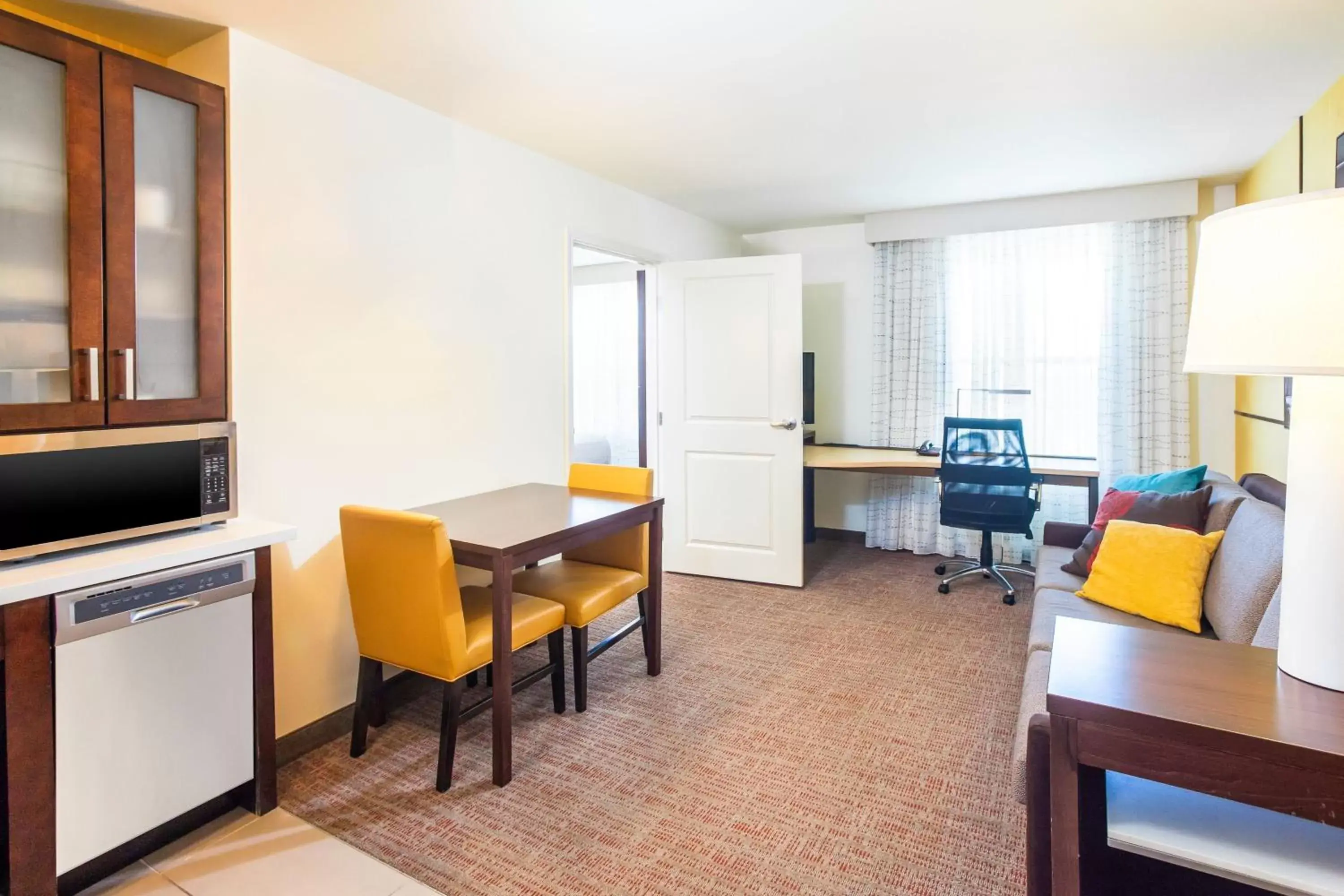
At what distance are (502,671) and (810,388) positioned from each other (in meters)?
3.70

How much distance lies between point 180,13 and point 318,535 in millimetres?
1647

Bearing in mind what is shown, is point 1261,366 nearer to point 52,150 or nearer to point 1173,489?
point 1173,489

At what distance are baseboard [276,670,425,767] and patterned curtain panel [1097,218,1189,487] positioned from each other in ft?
13.7

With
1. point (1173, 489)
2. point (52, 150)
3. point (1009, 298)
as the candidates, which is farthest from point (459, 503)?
point (1009, 298)

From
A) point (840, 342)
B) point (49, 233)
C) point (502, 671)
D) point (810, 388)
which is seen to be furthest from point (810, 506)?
point (49, 233)

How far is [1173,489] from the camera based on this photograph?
121 inches

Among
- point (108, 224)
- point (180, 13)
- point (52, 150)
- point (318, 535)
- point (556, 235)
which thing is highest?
point (180, 13)

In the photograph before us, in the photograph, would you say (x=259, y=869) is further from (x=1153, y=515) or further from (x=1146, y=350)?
(x=1146, y=350)

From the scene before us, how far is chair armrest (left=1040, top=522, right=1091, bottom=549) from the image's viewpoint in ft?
11.7

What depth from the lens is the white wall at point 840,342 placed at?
5230 millimetres

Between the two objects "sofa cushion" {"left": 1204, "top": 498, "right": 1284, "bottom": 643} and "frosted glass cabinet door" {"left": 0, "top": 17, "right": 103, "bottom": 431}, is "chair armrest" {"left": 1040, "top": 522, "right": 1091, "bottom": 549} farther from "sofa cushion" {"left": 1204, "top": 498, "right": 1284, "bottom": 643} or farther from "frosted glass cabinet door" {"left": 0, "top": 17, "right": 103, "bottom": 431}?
"frosted glass cabinet door" {"left": 0, "top": 17, "right": 103, "bottom": 431}

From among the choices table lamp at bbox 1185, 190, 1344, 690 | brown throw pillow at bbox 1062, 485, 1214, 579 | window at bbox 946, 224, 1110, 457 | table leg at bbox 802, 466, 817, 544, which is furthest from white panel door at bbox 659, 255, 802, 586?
table lamp at bbox 1185, 190, 1344, 690

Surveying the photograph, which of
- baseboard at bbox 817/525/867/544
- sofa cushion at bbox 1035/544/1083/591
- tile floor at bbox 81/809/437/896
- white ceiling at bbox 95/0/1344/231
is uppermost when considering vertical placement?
white ceiling at bbox 95/0/1344/231

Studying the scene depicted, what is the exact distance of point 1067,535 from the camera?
11.7ft
